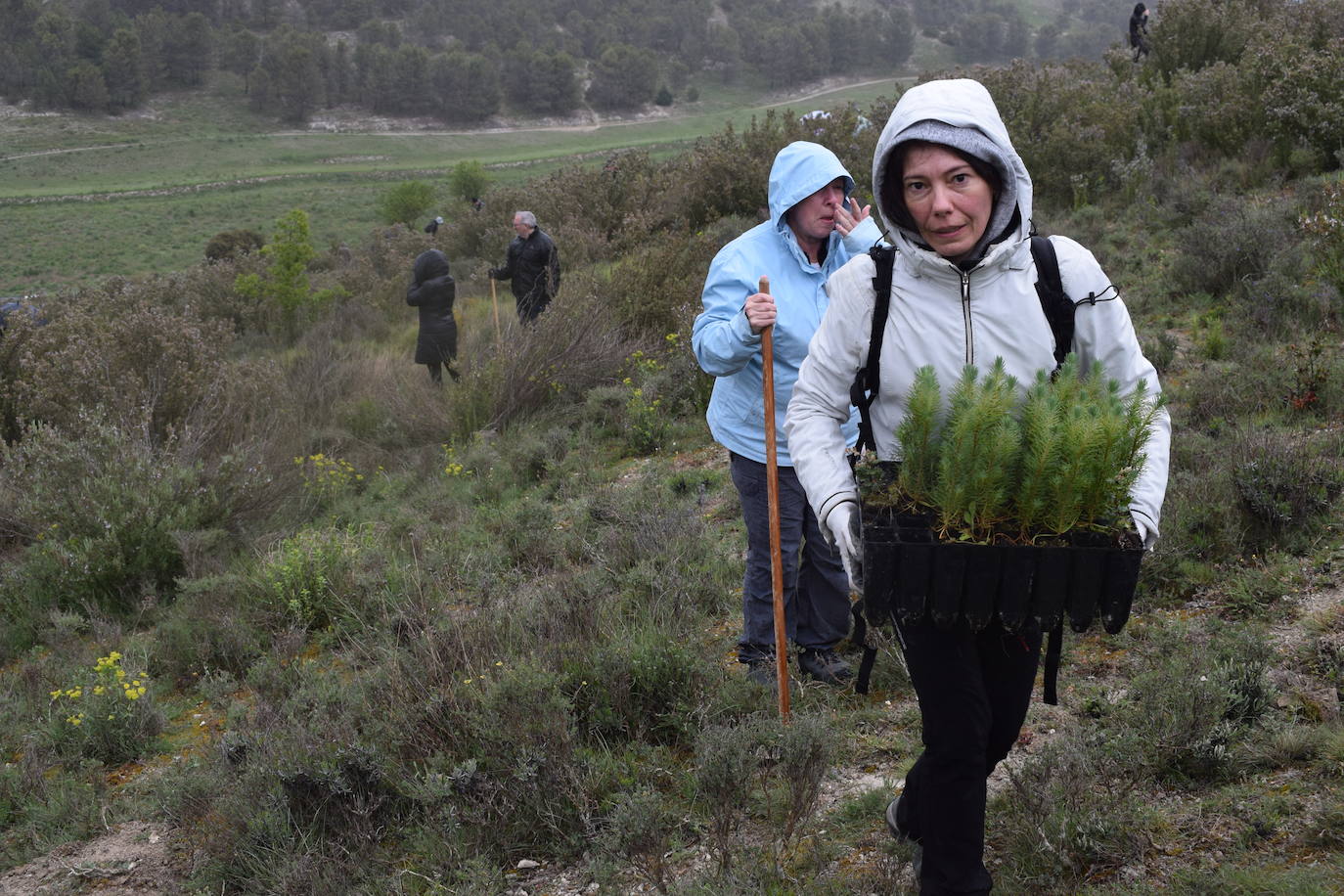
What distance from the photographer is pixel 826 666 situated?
150 inches

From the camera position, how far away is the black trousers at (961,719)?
6.82 feet

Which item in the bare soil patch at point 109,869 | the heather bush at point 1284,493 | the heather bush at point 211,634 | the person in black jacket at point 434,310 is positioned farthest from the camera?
the person in black jacket at point 434,310

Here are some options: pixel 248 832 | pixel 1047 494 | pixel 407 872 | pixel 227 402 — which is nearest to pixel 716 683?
pixel 407 872

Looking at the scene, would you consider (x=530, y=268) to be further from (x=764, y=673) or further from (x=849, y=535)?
(x=849, y=535)

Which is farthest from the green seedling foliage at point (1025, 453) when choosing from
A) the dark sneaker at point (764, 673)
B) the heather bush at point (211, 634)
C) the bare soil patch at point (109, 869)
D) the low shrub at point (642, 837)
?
the heather bush at point (211, 634)

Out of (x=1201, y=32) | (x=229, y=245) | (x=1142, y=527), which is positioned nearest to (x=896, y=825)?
(x=1142, y=527)

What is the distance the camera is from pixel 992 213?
6.99 ft

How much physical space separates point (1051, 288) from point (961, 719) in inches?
35.6

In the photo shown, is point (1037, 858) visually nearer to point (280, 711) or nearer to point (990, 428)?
point (990, 428)

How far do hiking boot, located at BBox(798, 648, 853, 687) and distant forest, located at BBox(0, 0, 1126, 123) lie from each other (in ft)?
→ 277

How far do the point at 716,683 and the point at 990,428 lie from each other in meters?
2.03

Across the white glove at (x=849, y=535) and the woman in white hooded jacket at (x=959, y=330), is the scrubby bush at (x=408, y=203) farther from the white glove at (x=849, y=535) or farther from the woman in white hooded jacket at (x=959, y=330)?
the white glove at (x=849, y=535)

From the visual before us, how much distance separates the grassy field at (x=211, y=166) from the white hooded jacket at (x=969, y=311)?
31.2 metres

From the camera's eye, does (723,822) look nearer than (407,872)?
Yes
